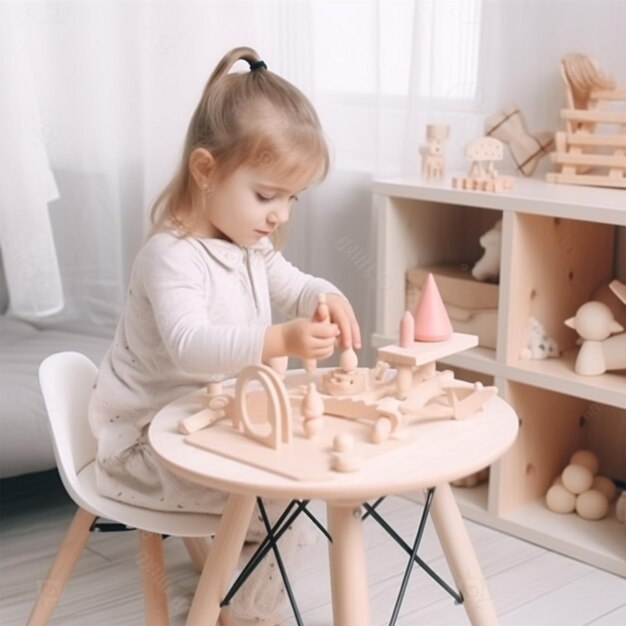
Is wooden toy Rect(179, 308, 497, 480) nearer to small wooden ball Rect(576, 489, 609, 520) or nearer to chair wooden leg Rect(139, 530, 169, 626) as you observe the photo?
chair wooden leg Rect(139, 530, 169, 626)

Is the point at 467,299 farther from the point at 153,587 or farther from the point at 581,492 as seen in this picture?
the point at 153,587

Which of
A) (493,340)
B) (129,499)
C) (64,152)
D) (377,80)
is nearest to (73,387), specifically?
(129,499)

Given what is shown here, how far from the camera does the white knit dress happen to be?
1128 mm

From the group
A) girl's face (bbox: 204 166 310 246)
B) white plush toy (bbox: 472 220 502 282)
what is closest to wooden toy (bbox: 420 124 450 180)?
white plush toy (bbox: 472 220 502 282)

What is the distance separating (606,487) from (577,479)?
8 centimetres

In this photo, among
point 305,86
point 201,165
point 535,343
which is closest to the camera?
point 201,165

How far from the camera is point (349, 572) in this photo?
0.97 m

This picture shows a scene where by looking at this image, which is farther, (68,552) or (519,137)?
(519,137)

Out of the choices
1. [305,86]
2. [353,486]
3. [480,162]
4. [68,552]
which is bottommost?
[68,552]

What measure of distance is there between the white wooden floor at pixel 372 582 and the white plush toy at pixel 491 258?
42 cm

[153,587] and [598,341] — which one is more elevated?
[598,341]

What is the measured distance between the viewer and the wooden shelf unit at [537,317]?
1.55 m

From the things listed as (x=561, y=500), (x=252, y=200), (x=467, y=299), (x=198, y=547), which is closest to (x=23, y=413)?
(x=198, y=547)

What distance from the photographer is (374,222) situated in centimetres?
192
